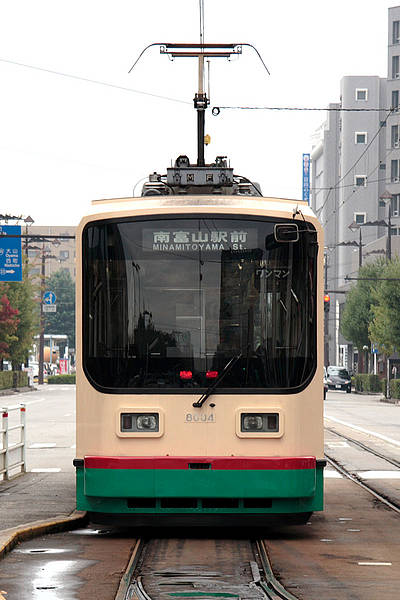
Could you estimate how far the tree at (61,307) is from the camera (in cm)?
16525

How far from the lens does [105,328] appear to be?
11.4 metres

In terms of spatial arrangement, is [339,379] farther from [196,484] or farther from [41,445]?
[196,484]

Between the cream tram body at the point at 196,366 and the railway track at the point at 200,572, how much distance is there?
33 centimetres

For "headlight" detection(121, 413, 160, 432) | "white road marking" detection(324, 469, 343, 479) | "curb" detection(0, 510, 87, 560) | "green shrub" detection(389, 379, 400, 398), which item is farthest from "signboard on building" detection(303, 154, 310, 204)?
"headlight" detection(121, 413, 160, 432)

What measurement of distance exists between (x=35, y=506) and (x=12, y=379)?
206 feet

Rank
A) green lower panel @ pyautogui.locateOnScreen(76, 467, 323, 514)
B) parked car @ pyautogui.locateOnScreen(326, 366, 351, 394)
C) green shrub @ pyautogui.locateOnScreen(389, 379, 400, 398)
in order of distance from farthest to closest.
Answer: parked car @ pyautogui.locateOnScreen(326, 366, 351, 394), green shrub @ pyautogui.locateOnScreen(389, 379, 400, 398), green lower panel @ pyautogui.locateOnScreen(76, 467, 323, 514)

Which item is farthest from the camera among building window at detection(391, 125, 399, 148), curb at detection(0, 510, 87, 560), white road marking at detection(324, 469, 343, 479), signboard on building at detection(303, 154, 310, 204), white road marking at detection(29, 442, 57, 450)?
signboard on building at detection(303, 154, 310, 204)

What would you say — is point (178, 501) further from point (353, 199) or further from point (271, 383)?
point (353, 199)

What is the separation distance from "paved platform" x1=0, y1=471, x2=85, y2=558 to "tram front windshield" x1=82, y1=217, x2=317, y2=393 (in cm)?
160

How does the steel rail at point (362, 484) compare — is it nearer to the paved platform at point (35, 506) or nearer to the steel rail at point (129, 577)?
the paved platform at point (35, 506)

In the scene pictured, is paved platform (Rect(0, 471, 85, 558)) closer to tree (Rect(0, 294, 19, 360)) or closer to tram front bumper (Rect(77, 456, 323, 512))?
tram front bumper (Rect(77, 456, 323, 512))

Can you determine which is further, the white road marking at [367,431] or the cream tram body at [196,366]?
the white road marking at [367,431]

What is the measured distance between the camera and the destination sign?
11461mm

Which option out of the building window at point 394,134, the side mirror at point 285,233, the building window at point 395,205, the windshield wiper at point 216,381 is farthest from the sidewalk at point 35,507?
the building window at point 395,205
